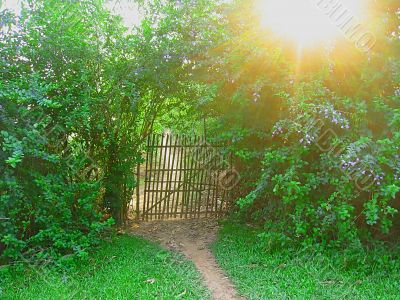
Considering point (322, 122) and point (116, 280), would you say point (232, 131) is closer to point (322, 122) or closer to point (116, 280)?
point (322, 122)

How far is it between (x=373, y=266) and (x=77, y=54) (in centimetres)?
485

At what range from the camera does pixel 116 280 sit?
4.62 meters

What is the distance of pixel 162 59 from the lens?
5.85 metres

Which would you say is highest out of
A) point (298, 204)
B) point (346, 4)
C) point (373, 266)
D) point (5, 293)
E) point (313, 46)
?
point (346, 4)

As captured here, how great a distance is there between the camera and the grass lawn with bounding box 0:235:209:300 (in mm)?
4293

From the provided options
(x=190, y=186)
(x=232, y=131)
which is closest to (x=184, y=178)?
(x=190, y=186)

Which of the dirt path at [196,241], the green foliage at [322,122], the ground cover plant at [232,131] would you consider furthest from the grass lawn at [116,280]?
the green foliage at [322,122]

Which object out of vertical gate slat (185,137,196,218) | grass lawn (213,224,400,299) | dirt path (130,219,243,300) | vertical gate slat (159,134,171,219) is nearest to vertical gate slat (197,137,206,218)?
vertical gate slat (185,137,196,218)

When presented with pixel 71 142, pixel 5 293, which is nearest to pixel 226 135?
pixel 71 142

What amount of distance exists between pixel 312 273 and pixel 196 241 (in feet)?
7.18

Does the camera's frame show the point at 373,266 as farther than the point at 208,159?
No

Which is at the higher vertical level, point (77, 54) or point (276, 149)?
point (77, 54)

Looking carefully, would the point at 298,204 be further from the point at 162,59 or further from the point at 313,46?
the point at 162,59

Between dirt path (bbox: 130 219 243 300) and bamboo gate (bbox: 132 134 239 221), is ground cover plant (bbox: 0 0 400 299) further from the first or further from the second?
bamboo gate (bbox: 132 134 239 221)
